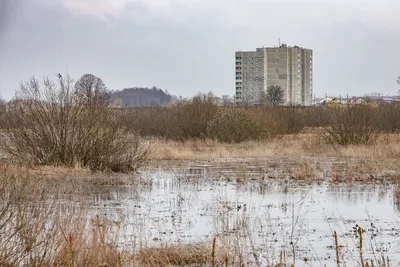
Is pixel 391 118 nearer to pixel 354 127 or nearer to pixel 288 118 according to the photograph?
pixel 288 118

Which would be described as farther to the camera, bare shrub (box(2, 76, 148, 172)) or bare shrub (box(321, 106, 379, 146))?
bare shrub (box(321, 106, 379, 146))

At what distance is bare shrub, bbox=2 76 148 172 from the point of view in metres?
24.0

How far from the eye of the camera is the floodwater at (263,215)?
1110 centimetres

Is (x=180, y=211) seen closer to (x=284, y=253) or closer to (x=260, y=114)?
(x=284, y=253)

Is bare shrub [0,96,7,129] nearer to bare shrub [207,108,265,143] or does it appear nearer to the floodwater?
the floodwater

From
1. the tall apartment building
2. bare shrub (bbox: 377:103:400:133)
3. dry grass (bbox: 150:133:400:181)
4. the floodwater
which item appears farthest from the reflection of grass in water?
the tall apartment building

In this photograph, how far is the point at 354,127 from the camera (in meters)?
35.4

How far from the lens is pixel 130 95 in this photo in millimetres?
178875

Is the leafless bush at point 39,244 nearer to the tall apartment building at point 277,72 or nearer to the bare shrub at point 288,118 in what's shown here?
the bare shrub at point 288,118

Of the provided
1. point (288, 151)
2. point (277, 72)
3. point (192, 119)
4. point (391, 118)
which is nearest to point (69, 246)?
point (288, 151)

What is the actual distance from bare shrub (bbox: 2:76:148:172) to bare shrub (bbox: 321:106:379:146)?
14.7 metres

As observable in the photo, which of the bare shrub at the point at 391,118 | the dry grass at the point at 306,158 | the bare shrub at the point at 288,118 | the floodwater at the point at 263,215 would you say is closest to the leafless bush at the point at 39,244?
the floodwater at the point at 263,215

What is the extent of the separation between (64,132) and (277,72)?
149 meters

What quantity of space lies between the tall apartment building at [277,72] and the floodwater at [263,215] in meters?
141
